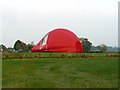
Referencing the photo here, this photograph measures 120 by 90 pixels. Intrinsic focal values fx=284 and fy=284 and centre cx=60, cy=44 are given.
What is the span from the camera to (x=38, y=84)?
7742 mm

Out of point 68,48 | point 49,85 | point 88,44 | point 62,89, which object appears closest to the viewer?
point 62,89

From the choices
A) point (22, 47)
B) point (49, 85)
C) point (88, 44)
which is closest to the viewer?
point (49, 85)

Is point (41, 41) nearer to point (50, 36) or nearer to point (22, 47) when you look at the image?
point (50, 36)

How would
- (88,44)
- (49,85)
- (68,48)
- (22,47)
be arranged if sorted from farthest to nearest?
(88,44)
(22,47)
(68,48)
(49,85)

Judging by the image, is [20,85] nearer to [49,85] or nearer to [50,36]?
[49,85]

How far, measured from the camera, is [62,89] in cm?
700

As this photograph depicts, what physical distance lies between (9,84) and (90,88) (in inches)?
89.7

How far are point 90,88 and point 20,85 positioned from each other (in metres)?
1.89

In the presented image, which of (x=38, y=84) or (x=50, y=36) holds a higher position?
(x=50, y=36)

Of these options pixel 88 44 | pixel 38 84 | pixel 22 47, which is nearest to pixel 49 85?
pixel 38 84

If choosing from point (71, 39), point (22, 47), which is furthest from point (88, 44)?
point (71, 39)

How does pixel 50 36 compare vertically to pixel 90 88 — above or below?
above

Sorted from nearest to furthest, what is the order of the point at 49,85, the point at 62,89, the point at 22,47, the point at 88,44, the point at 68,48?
the point at 62,89 → the point at 49,85 → the point at 68,48 → the point at 22,47 → the point at 88,44

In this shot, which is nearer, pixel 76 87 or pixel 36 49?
pixel 76 87
